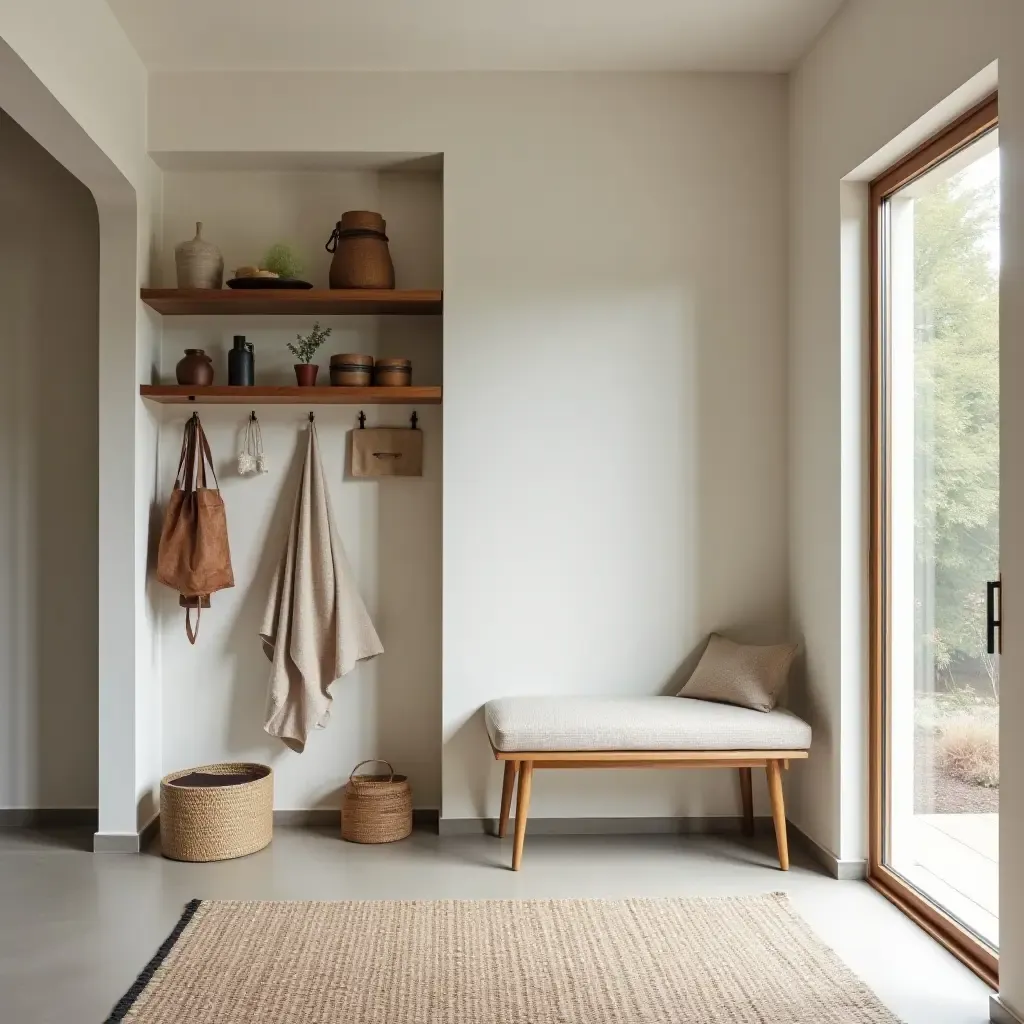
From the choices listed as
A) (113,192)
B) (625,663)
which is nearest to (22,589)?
(113,192)

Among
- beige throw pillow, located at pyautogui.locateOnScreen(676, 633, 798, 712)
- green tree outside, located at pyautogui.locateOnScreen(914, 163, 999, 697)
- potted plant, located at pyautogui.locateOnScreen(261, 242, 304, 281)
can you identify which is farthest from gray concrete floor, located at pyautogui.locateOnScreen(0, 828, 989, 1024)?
potted plant, located at pyautogui.locateOnScreen(261, 242, 304, 281)

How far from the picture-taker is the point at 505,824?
12.9 feet

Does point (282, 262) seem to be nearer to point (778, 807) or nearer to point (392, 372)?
point (392, 372)

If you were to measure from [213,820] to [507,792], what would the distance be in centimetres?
100

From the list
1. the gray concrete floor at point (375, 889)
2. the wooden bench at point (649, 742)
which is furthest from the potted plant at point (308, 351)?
the gray concrete floor at point (375, 889)

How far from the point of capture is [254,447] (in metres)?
4.14

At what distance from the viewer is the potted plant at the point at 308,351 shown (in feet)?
13.1

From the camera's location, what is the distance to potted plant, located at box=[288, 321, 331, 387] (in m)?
4.01

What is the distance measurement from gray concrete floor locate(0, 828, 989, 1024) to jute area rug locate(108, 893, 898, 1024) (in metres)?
0.10

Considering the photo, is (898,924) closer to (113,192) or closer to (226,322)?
(226,322)

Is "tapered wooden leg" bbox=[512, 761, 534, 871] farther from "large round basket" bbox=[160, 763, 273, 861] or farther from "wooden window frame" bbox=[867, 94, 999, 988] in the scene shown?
"wooden window frame" bbox=[867, 94, 999, 988]

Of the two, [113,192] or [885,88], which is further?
[113,192]

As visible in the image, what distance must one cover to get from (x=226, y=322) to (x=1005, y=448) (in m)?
2.84

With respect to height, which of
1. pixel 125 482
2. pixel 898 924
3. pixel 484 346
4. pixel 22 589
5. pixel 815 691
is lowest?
pixel 898 924
